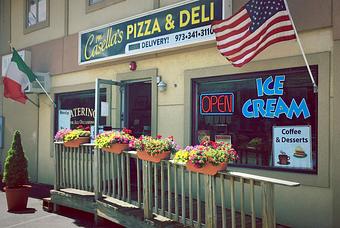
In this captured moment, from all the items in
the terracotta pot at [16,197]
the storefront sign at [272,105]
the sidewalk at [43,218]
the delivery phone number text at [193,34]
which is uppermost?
the delivery phone number text at [193,34]

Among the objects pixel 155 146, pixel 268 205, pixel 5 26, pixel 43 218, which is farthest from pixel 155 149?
pixel 5 26

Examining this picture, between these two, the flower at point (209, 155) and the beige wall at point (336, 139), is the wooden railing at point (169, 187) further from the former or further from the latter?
the beige wall at point (336, 139)

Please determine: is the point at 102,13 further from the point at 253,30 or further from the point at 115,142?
the point at 253,30

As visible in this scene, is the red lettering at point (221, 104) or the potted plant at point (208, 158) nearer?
the potted plant at point (208, 158)

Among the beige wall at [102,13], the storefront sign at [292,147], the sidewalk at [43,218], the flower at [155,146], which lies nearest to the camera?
the flower at [155,146]

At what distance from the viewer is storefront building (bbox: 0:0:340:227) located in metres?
5.42

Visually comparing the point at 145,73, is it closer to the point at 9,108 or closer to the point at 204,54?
the point at 204,54

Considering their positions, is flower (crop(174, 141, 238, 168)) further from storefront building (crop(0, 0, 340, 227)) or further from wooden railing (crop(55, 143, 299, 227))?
storefront building (crop(0, 0, 340, 227))

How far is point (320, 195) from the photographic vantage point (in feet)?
17.6

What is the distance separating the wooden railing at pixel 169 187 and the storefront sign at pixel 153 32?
88.8 inches

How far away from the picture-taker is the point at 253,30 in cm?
547

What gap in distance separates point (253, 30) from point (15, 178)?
16.8 ft

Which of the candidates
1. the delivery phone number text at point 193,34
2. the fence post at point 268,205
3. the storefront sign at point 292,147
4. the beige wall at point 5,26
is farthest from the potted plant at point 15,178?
the beige wall at point 5,26

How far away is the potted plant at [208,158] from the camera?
14.8ft
